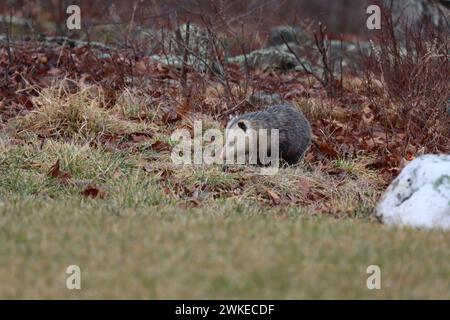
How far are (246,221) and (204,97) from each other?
493 centimetres

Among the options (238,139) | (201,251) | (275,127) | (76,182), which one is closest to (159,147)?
(238,139)

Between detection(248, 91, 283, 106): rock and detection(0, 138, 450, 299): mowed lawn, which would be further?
detection(248, 91, 283, 106): rock

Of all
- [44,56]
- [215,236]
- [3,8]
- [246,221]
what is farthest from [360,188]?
[3,8]

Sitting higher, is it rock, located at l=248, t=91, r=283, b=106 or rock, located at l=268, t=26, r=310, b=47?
rock, located at l=268, t=26, r=310, b=47

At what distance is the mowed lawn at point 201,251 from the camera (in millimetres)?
4656

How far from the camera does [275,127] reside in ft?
28.9

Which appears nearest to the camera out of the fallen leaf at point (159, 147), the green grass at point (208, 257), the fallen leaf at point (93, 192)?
the green grass at point (208, 257)

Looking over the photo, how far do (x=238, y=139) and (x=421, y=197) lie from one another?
2.24m

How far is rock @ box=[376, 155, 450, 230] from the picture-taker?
6816 mm

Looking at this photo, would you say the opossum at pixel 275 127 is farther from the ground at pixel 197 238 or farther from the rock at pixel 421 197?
the rock at pixel 421 197

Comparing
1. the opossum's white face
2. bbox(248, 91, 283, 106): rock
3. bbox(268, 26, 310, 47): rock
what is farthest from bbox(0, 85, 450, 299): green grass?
bbox(268, 26, 310, 47): rock

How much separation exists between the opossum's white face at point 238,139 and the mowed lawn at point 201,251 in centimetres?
123

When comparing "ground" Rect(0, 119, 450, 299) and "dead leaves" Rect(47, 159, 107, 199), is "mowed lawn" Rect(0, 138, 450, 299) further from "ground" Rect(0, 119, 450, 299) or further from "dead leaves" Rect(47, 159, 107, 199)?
"dead leaves" Rect(47, 159, 107, 199)

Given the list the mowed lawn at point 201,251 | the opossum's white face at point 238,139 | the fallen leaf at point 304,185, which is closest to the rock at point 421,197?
the mowed lawn at point 201,251
